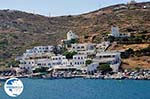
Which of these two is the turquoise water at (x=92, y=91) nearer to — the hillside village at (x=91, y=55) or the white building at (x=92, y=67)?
the hillside village at (x=91, y=55)

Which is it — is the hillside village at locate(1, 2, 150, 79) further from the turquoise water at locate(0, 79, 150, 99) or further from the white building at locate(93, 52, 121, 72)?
the turquoise water at locate(0, 79, 150, 99)

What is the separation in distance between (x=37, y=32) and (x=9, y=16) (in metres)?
18.5

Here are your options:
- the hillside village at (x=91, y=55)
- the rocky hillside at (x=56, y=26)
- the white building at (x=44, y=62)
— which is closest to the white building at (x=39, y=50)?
the hillside village at (x=91, y=55)

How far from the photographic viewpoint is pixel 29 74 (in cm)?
7531

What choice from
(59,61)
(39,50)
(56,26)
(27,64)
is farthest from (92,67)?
(56,26)

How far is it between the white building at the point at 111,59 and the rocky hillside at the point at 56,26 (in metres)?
16.2

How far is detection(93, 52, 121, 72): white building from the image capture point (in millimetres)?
70250

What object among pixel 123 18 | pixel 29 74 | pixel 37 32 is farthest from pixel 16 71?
pixel 123 18

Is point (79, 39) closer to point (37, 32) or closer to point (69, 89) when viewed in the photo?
point (37, 32)

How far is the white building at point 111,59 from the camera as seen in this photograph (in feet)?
230

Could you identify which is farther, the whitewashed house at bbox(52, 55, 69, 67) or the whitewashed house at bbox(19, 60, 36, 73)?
the whitewashed house at bbox(19, 60, 36, 73)

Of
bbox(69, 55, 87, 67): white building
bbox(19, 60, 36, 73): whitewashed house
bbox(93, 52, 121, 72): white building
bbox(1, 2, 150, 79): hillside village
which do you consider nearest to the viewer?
bbox(93, 52, 121, 72): white building

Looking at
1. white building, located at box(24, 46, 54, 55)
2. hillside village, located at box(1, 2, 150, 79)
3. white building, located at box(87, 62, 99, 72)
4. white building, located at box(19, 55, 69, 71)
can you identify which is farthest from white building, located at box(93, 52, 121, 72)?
white building, located at box(24, 46, 54, 55)

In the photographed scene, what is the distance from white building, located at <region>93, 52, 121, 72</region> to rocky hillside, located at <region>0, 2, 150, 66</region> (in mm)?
16161
